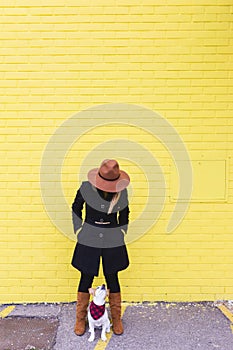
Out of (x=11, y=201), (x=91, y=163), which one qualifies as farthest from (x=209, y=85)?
(x=11, y=201)

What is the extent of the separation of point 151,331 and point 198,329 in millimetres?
456

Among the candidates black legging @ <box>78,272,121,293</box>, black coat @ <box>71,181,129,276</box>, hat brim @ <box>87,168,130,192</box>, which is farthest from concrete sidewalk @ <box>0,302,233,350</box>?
hat brim @ <box>87,168,130,192</box>

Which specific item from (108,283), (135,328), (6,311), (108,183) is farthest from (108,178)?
(6,311)

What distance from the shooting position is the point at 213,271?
15.1 ft

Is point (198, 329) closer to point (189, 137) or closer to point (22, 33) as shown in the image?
point (189, 137)

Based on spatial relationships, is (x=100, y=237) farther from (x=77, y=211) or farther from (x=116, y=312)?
(x=116, y=312)

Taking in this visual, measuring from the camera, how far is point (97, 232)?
387cm

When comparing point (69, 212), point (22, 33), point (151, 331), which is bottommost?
point (151, 331)

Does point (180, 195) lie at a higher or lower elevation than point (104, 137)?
lower

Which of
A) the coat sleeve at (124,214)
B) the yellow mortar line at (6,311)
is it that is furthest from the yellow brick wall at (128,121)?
the coat sleeve at (124,214)

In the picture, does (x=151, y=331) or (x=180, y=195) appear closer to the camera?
(x=151, y=331)

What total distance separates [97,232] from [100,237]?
2.1 inches

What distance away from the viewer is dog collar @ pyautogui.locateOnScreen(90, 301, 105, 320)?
3.78m

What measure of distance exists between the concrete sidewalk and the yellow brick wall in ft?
0.69
